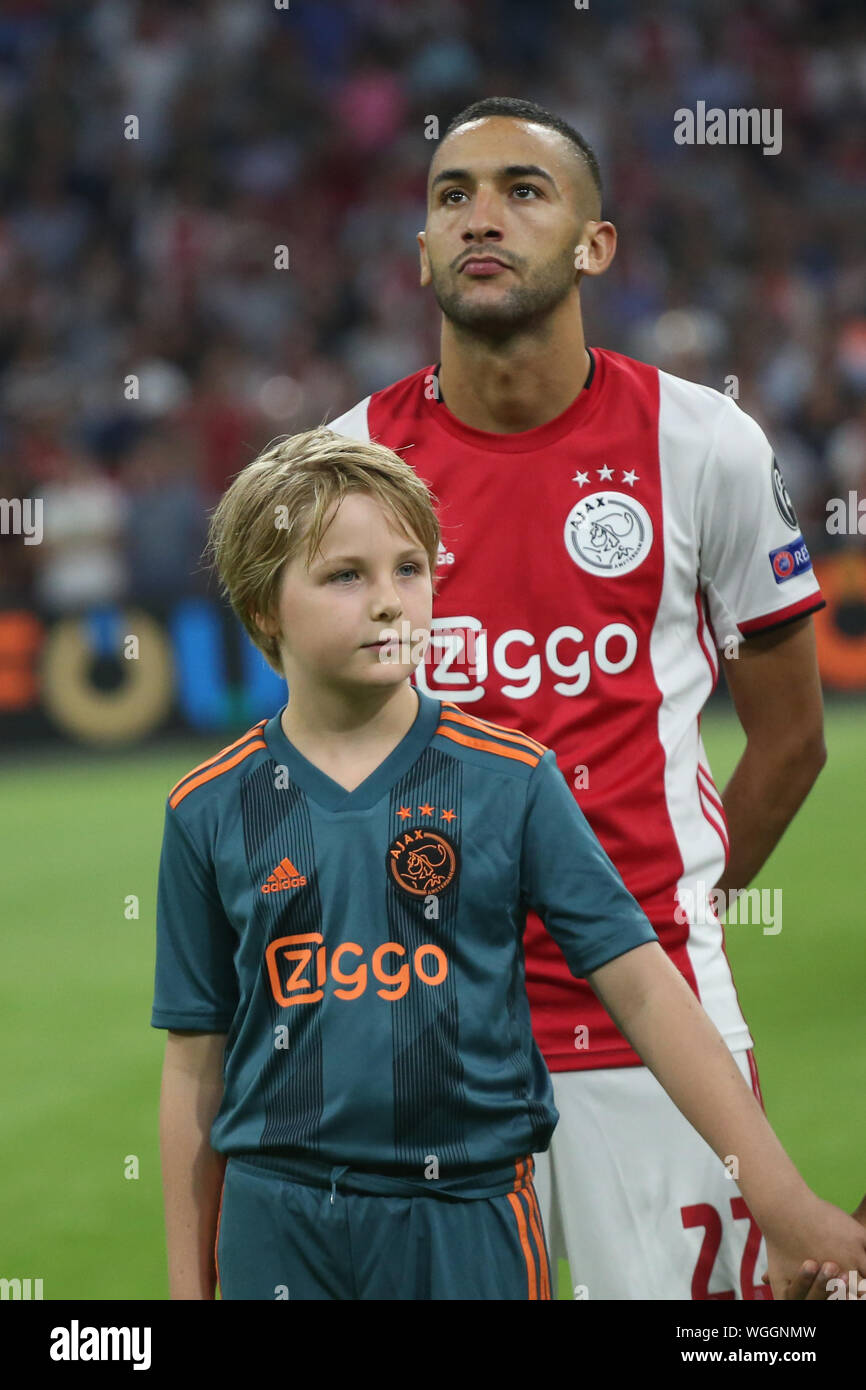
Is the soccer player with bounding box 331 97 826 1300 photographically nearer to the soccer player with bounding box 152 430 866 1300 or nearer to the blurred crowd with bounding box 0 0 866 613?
the soccer player with bounding box 152 430 866 1300

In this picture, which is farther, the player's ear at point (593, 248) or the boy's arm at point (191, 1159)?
the player's ear at point (593, 248)

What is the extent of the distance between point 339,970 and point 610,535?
3.06ft

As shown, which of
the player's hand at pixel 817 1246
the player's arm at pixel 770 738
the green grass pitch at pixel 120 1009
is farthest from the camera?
the green grass pitch at pixel 120 1009

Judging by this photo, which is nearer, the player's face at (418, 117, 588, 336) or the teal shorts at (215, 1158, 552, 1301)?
the teal shorts at (215, 1158, 552, 1301)

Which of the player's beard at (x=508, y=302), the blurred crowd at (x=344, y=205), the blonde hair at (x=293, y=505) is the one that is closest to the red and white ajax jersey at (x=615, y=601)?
the player's beard at (x=508, y=302)

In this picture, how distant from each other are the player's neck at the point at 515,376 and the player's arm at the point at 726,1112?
1.04 meters

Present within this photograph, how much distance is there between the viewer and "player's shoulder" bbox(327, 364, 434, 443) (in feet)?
9.10

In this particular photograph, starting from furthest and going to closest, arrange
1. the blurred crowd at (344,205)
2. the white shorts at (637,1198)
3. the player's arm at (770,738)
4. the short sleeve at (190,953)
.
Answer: the blurred crowd at (344,205), the player's arm at (770,738), the white shorts at (637,1198), the short sleeve at (190,953)

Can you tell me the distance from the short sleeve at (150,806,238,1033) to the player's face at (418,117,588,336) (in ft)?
3.18

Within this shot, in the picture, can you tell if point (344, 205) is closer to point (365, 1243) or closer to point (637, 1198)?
point (637, 1198)

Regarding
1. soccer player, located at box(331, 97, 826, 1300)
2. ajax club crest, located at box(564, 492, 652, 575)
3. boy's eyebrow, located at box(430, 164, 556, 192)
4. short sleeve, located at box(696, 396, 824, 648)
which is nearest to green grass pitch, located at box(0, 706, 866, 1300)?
soccer player, located at box(331, 97, 826, 1300)

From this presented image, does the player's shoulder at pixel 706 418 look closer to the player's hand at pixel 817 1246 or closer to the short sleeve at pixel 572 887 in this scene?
the short sleeve at pixel 572 887

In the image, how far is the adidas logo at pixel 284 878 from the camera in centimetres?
198

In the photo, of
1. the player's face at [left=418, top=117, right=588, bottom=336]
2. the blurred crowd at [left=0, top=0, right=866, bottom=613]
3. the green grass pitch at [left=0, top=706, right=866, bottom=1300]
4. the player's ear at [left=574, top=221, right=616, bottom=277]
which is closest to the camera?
the player's face at [left=418, top=117, right=588, bottom=336]
